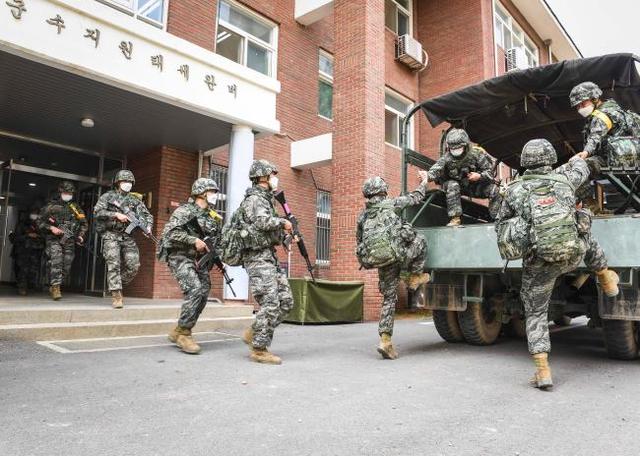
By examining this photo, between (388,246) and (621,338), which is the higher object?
(388,246)

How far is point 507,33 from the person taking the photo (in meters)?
15.7

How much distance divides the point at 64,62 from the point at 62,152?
3.93 metres

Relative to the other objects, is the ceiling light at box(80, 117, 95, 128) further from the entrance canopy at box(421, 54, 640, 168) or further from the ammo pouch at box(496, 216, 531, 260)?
the ammo pouch at box(496, 216, 531, 260)

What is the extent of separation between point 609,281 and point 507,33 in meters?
14.4

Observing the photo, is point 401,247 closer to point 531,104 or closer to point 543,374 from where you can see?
point 543,374

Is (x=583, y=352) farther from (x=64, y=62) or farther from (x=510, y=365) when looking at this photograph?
(x=64, y=62)

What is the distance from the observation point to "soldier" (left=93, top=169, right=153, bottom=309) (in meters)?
6.12

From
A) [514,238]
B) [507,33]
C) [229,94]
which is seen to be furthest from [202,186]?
[507,33]

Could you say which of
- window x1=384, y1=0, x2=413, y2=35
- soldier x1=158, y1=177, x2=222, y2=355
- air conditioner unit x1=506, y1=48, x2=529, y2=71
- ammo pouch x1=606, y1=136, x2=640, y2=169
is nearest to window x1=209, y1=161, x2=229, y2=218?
soldier x1=158, y1=177, x2=222, y2=355

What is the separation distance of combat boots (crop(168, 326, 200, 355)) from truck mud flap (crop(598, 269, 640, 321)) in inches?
154

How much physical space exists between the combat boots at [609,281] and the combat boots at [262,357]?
296 centimetres

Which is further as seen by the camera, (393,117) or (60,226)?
(393,117)

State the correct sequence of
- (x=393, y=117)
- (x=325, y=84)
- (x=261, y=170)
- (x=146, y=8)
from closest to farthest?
(x=261, y=170)
(x=146, y=8)
(x=325, y=84)
(x=393, y=117)

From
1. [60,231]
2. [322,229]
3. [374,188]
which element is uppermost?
[322,229]
